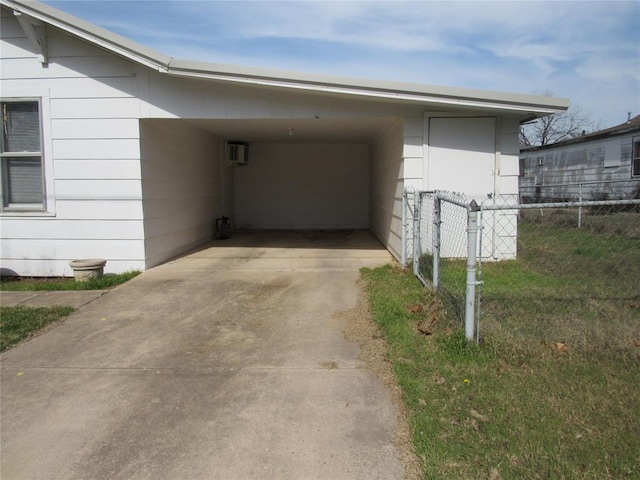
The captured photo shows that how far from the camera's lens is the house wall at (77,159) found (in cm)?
710

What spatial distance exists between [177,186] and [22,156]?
2.52 m

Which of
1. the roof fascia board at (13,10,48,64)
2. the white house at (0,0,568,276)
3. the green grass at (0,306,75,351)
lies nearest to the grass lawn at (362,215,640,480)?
the white house at (0,0,568,276)

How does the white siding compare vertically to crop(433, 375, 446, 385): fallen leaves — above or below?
above

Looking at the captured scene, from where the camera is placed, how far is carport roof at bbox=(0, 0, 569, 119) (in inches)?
258

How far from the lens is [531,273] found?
21.3ft

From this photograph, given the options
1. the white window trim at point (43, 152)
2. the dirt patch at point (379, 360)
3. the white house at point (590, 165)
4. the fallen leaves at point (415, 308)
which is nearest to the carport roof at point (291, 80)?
the white window trim at point (43, 152)

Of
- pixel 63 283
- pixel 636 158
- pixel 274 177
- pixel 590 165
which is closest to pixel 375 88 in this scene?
pixel 63 283

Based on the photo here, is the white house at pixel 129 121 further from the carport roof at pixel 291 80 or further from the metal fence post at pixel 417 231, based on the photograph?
the metal fence post at pixel 417 231

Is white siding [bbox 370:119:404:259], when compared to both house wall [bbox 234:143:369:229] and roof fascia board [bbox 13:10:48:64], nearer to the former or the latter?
house wall [bbox 234:143:369:229]

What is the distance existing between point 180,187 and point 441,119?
196 inches

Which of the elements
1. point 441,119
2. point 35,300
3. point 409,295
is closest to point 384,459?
point 409,295

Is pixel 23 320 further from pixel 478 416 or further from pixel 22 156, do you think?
pixel 478 416

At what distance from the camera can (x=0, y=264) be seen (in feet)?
24.4

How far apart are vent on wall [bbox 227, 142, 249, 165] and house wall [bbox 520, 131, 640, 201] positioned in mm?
8238
